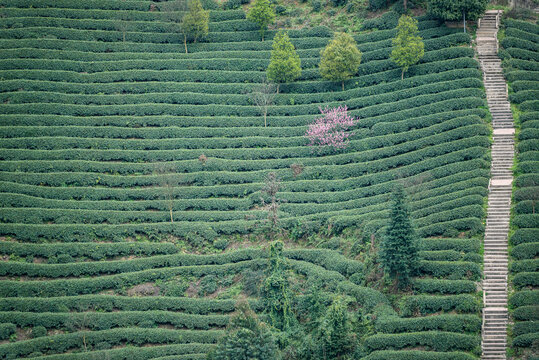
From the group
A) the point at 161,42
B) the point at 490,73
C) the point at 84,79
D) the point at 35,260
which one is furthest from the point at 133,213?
the point at 490,73

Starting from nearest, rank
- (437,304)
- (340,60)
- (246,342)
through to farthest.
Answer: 1. (246,342)
2. (437,304)
3. (340,60)

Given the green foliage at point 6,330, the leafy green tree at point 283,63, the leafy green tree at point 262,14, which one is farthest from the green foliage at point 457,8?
the green foliage at point 6,330

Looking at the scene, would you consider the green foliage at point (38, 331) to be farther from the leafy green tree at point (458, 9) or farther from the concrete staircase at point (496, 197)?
the leafy green tree at point (458, 9)

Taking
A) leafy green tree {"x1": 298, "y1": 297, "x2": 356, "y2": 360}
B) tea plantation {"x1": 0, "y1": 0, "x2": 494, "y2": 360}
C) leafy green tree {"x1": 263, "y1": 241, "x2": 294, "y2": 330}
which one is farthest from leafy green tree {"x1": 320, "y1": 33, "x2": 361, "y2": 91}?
leafy green tree {"x1": 298, "y1": 297, "x2": 356, "y2": 360}

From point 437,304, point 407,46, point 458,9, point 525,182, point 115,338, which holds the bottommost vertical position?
point 115,338

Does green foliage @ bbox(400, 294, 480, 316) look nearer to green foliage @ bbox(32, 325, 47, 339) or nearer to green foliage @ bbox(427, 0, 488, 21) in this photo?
green foliage @ bbox(32, 325, 47, 339)

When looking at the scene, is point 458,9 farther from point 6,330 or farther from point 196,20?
point 6,330

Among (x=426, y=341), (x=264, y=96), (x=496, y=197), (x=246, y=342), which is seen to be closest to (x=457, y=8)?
(x=264, y=96)
